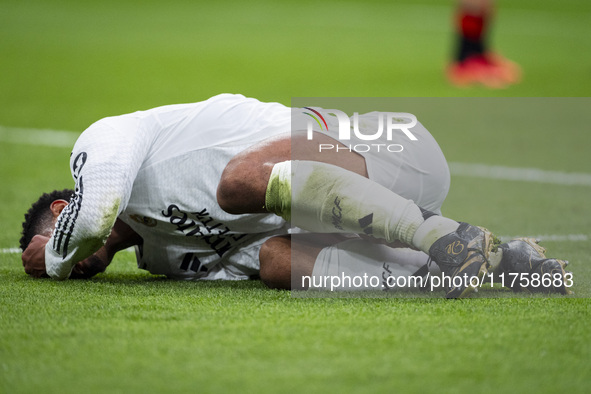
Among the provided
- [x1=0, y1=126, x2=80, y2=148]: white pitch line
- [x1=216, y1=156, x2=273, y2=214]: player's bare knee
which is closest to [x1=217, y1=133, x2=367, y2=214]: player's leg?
[x1=216, y1=156, x2=273, y2=214]: player's bare knee

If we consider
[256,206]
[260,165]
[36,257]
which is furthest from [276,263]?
[36,257]

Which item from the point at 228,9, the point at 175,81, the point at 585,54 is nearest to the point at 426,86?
the point at 175,81

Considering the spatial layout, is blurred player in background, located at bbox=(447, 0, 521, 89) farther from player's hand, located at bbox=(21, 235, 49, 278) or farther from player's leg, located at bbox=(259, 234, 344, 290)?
player's hand, located at bbox=(21, 235, 49, 278)

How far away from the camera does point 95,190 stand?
260cm

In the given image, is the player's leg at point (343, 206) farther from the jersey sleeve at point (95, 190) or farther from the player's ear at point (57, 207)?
the player's ear at point (57, 207)

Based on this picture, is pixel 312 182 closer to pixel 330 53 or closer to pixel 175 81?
pixel 175 81

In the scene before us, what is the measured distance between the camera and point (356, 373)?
1.79 meters

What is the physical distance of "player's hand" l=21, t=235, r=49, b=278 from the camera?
284 centimetres

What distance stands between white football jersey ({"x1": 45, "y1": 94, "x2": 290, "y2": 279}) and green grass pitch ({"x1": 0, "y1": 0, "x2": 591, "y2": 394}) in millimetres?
141

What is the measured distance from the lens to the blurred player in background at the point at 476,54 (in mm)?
8836

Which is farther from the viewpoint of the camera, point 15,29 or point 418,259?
point 15,29

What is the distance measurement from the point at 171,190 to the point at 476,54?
23.4 ft

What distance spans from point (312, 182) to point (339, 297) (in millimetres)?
344

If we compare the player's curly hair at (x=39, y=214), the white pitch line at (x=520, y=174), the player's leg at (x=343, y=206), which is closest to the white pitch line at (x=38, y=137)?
the white pitch line at (x=520, y=174)
